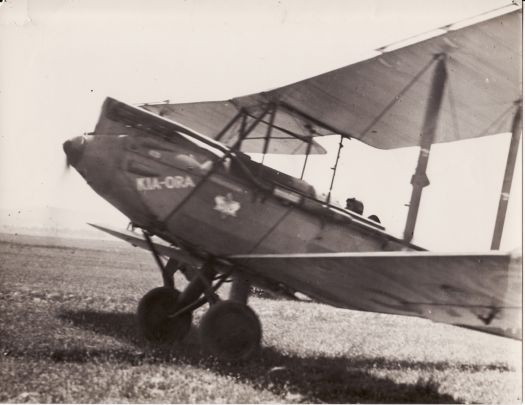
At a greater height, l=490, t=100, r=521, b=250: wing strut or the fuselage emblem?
l=490, t=100, r=521, b=250: wing strut

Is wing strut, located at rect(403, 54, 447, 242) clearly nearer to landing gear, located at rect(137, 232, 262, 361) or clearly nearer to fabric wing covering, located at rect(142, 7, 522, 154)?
fabric wing covering, located at rect(142, 7, 522, 154)

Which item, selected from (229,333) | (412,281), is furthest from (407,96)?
(229,333)

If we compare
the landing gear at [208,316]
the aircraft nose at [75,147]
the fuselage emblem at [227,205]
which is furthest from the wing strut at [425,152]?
the aircraft nose at [75,147]

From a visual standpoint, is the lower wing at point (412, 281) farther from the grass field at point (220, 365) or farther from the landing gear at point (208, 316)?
the grass field at point (220, 365)

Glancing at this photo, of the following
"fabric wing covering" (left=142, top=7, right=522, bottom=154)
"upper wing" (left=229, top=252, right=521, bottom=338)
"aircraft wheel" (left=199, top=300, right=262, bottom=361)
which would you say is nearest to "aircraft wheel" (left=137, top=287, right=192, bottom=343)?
"aircraft wheel" (left=199, top=300, right=262, bottom=361)

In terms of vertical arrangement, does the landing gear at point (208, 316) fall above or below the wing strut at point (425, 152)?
below

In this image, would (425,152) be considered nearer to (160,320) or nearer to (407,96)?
(407,96)
